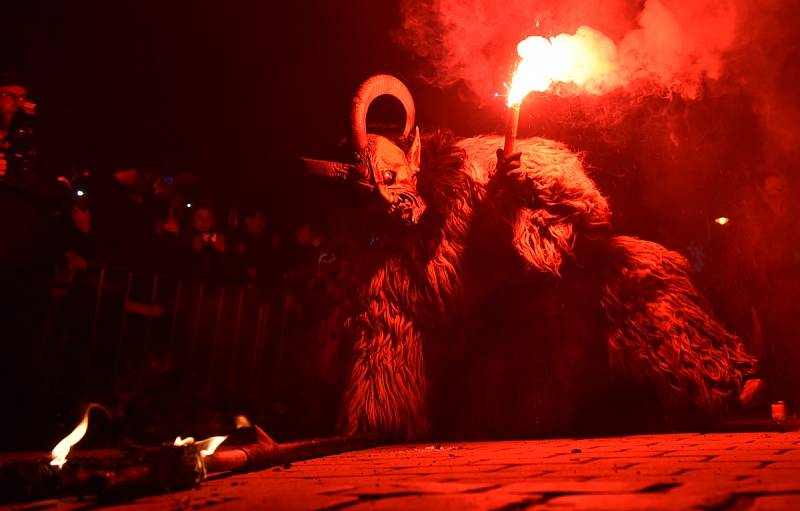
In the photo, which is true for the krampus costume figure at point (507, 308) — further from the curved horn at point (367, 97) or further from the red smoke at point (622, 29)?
the red smoke at point (622, 29)

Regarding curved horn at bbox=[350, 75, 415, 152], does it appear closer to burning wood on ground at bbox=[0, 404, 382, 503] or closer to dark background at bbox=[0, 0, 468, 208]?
dark background at bbox=[0, 0, 468, 208]

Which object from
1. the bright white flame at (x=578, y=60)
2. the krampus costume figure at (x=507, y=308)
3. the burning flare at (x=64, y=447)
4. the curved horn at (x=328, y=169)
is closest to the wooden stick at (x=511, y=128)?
the krampus costume figure at (x=507, y=308)

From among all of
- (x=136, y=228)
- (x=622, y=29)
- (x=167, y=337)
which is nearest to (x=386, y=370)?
(x=167, y=337)

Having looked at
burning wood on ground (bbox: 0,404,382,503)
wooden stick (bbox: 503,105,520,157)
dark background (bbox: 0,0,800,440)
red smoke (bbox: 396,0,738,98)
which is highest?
red smoke (bbox: 396,0,738,98)

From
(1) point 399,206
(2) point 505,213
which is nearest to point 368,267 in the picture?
(1) point 399,206

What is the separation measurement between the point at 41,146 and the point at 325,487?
14.6 feet

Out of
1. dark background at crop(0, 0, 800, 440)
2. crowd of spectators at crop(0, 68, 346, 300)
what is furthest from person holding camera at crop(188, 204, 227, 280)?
dark background at crop(0, 0, 800, 440)

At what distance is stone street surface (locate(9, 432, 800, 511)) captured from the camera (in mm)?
1729

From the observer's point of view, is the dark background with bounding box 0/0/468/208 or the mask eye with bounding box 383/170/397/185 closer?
the mask eye with bounding box 383/170/397/185

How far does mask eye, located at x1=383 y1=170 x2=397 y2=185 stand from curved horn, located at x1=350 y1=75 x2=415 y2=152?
0.94 ft

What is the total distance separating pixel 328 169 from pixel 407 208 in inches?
28.9

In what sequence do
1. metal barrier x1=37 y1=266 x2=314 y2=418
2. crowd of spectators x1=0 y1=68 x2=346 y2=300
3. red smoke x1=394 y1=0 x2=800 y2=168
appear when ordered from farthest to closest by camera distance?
red smoke x1=394 y1=0 x2=800 y2=168, metal barrier x1=37 y1=266 x2=314 y2=418, crowd of spectators x1=0 y1=68 x2=346 y2=300

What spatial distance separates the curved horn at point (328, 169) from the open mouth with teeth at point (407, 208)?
1.48 ft

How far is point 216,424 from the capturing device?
5668mm
